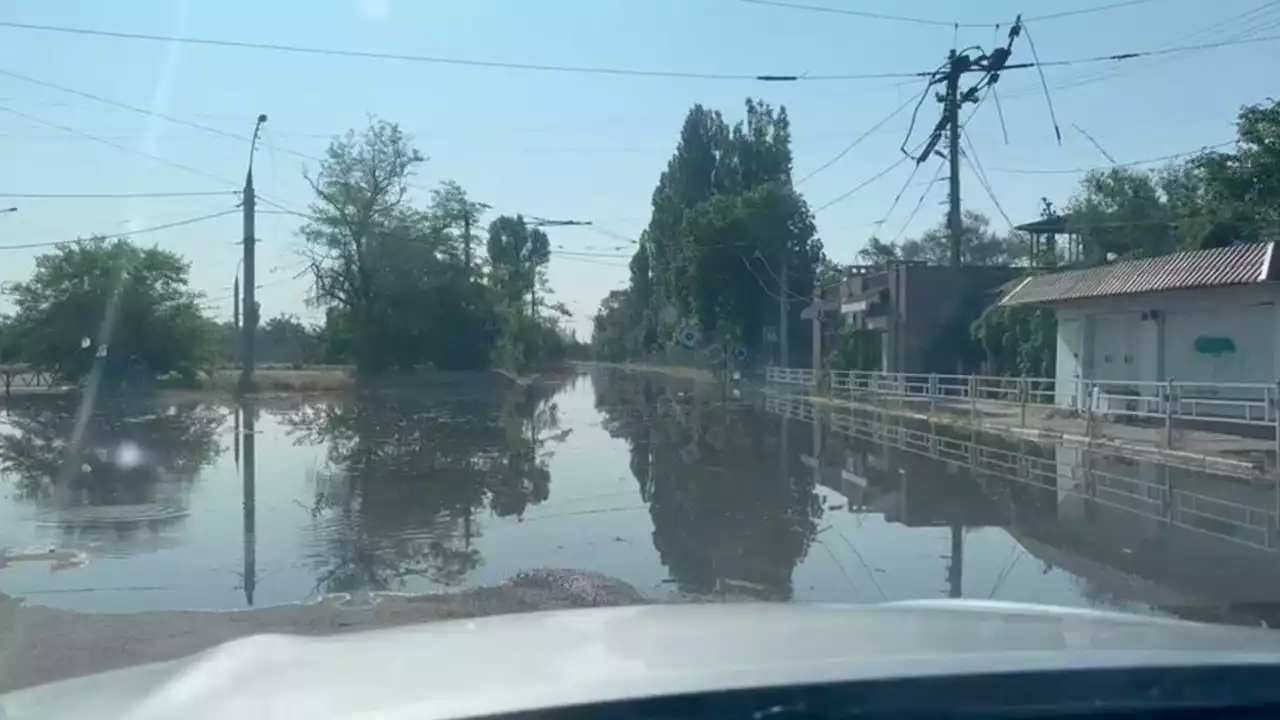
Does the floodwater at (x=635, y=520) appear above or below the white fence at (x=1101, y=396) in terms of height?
below

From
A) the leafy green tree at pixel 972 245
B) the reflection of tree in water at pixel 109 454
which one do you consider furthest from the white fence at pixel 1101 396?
the leafy green tree at pixel 972 245

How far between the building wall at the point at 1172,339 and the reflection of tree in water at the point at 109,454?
17.3 meters

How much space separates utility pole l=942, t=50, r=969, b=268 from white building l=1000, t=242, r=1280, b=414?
11.2ft

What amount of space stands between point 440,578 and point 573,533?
279cm

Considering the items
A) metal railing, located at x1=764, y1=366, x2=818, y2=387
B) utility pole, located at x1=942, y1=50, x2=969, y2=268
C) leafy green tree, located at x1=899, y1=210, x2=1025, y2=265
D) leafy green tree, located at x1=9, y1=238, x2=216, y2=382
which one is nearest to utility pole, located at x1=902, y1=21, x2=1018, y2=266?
utility pole, located at x1=942, y1=50, x2=969, y2=268

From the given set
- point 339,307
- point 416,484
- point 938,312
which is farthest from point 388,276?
point 416,484

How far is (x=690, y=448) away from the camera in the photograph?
24.1 m

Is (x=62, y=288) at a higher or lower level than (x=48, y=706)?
higher

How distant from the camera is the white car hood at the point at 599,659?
8.43 feet

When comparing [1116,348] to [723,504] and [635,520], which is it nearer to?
[723,504]

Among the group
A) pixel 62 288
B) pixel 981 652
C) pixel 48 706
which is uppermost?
pixel 62 288

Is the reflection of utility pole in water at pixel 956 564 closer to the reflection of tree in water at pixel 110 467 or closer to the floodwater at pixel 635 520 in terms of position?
the floodwater at pixel 635 520

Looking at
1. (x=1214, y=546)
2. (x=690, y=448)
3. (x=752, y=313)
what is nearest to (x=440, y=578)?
(x=1214, y=546)

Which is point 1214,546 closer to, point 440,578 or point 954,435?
point 440,578
